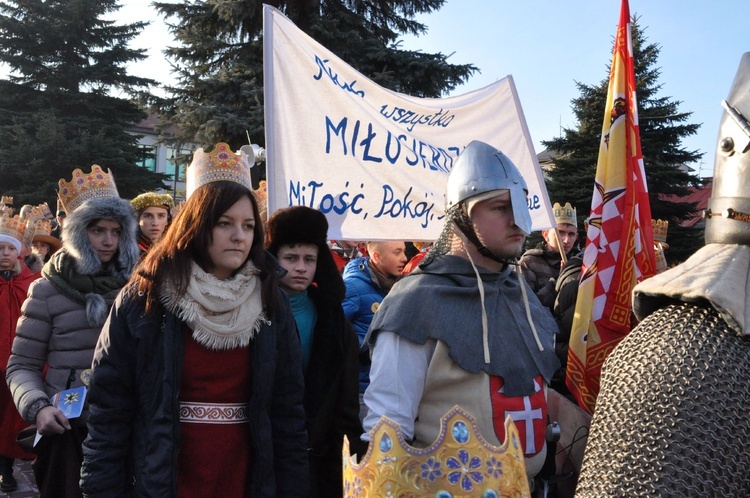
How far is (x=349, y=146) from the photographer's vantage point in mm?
→ 4371

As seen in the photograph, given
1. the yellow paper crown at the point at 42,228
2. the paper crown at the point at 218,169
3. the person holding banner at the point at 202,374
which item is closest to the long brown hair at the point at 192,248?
the person holding banner at the point at 202,374

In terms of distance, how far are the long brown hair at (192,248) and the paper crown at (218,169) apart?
182 millimetres

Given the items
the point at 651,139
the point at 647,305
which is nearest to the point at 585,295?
the point at 647,305

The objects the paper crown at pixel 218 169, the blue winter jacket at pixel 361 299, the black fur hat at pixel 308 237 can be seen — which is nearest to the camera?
the paper crown at pixel 218 169

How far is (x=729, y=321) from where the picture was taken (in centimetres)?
130

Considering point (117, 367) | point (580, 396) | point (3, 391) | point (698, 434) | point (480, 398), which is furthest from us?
point (3, 391)

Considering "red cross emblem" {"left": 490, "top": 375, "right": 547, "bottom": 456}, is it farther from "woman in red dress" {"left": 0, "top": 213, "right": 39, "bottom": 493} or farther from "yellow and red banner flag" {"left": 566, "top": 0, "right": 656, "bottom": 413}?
"woman in red dress" {"left": 0, "top": 213, "right": 39, "bottom": 493}

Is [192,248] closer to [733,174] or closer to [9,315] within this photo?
[733,174]

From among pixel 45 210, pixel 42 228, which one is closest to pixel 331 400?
pixel 42 228

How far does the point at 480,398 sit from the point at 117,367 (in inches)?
54.4

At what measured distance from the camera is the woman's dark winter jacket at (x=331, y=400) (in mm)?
3389

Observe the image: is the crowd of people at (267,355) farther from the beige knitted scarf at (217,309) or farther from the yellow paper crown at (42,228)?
the yellow paper crown at (42,228)

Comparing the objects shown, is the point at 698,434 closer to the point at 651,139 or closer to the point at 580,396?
the point at 580,396

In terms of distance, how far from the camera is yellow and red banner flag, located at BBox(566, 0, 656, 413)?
2830 mm
